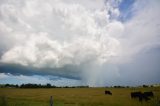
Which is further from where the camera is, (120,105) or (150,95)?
(150,95)

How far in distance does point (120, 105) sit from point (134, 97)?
15.6 meters

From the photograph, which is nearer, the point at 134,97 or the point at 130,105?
the point at 130,105

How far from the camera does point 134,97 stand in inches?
1965

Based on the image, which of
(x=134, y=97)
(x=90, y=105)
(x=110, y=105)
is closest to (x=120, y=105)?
(x=110, y=105)

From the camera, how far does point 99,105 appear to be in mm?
35344

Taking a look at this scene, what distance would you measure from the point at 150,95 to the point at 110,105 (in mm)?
16920

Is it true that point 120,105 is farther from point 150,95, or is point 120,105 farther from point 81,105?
point 150,95

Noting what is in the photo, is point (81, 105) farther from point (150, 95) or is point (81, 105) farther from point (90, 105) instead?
point (150, 95)

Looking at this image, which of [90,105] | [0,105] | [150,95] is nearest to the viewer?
[0,105]

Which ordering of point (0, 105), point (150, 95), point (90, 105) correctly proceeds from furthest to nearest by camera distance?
point (150, 95) → point (90, 105) → point (0, 105)

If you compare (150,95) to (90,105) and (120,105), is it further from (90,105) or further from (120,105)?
(90,105)

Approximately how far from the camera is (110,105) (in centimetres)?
3562

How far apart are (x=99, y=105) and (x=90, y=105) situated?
143 centimetres

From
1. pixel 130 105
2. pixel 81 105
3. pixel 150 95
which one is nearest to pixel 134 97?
pixel 150 95
